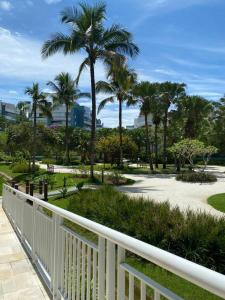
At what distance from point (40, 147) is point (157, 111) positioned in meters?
13.1

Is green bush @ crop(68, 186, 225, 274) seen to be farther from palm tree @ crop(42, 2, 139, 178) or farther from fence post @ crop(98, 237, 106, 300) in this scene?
palm tree @ crop(42, 2, 139, 178)

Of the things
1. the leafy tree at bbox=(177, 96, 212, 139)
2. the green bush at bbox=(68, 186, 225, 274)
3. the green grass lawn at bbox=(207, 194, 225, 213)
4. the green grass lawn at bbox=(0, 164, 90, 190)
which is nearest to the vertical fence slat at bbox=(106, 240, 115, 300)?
the green bush at bbox=(68, 186, 225, 274)

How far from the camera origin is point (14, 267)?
582 centimetres

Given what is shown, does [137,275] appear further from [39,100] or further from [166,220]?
[39,100]

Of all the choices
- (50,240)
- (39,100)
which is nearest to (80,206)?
(50,240)

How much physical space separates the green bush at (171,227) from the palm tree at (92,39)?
17.1 metres

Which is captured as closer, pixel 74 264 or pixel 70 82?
pixel 74 264

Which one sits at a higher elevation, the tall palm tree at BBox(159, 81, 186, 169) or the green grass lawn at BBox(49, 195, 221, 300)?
the tall palm tree at BBox(159, 81, 186, 169)

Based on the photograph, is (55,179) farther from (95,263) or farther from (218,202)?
(95,263)

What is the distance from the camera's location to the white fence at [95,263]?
1.87m

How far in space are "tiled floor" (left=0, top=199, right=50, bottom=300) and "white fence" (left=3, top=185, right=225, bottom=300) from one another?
0.46 ft

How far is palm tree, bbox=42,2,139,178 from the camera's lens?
25.6 metres

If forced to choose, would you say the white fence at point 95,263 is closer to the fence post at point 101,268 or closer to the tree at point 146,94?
the fence post at point 101,268

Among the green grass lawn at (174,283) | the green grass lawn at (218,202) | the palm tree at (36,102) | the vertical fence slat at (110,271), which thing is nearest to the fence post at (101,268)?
the vertical fence slat at (110,271)
